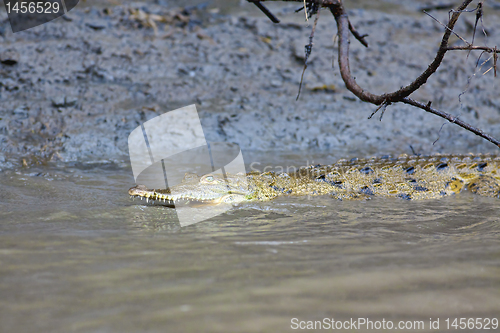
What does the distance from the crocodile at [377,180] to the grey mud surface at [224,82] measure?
181 cm

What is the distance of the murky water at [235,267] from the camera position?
1555 millimetres

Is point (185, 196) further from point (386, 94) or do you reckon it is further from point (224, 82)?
point (224, 82)

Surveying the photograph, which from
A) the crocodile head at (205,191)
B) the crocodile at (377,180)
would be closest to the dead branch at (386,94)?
the crocodile at (377,180)

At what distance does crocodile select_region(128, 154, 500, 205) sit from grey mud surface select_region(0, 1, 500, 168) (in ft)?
5.94

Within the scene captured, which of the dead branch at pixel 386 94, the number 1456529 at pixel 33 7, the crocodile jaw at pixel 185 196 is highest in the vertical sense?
the number 1456529 at pixel 33 7

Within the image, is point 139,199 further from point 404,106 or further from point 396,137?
point 404,106

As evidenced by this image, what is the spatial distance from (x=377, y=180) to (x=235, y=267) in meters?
2.64

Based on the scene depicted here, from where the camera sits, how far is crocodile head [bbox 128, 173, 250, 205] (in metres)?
3.44

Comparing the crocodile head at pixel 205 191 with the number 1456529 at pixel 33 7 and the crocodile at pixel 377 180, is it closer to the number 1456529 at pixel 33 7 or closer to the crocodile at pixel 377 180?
the crocodile at pixel 377 180

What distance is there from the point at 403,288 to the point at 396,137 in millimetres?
5340

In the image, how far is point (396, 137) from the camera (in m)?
6.66

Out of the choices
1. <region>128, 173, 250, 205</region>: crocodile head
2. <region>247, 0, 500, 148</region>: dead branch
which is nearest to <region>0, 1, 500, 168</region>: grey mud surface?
<region>128, 173, 250, 205</region>: crocodile head

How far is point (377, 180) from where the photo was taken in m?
4.17

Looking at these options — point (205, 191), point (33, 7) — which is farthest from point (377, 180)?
point (33, 7)
